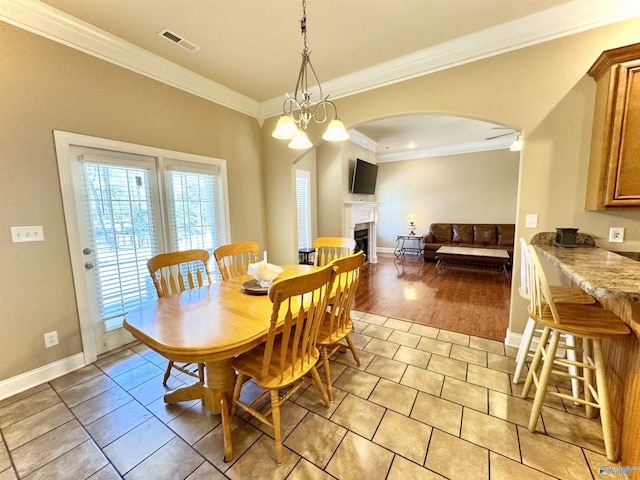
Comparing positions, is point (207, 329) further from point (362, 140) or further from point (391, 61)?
point (362, 140)

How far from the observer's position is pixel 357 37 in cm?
233

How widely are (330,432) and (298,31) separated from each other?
3.00m

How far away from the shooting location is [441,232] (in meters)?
6.52

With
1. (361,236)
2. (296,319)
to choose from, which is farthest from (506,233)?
(296,319)

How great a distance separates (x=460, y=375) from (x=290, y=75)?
11.0 ft

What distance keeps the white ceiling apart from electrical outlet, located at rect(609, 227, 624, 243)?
1525 millimetres

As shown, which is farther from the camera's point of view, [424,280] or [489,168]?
[489,168]

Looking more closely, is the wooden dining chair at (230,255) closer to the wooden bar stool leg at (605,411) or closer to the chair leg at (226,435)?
the chair leg at (226,435)

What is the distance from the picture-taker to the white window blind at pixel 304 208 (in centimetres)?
514

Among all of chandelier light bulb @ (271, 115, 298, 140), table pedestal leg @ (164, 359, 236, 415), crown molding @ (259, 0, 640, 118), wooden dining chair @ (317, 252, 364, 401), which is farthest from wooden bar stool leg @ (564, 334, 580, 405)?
crown molding @ (259, 0, 640, 118)

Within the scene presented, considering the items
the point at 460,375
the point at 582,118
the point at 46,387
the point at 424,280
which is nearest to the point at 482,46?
the point at 582,118

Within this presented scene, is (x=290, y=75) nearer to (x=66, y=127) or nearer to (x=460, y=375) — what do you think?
(x=66, y=127)

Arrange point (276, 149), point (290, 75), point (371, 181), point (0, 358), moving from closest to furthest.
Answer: point (0, 358) → point (290, 75) → point (276, 149) → point (371, 181)

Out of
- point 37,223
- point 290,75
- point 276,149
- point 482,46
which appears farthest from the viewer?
point 276,149
